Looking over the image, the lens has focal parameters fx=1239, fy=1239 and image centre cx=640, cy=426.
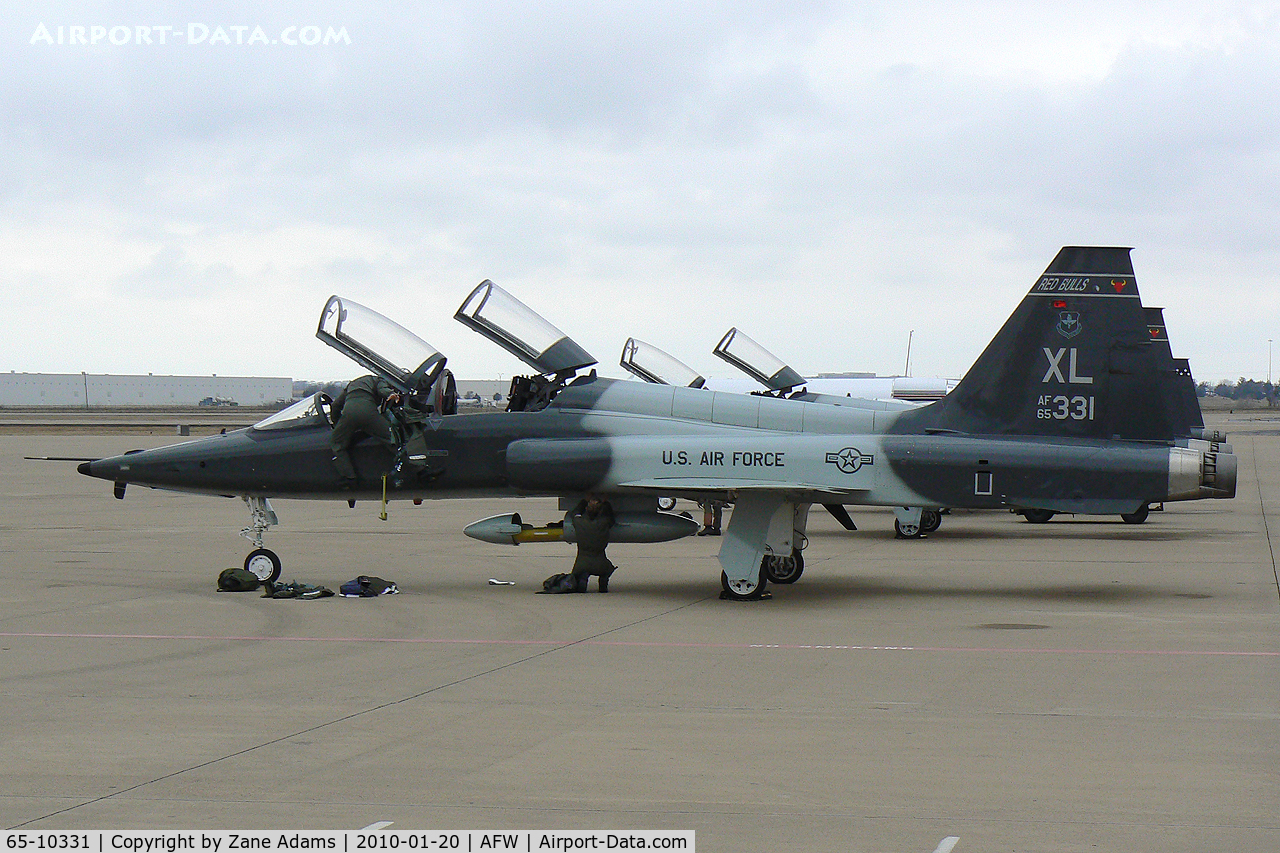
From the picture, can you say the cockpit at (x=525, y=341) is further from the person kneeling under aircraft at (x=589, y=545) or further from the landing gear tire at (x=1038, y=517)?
the landing gear tire at (x=1038, y=517)

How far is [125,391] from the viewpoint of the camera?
163m

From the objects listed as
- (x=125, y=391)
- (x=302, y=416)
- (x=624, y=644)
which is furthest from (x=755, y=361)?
(x=125, y=391)

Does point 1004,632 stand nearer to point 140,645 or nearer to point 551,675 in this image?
point 551,675

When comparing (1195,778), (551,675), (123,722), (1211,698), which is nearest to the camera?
(1195,778)

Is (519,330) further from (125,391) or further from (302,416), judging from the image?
(125,391)

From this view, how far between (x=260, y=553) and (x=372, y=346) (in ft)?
8.65

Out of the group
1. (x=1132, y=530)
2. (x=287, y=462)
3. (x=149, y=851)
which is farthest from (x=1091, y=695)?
(x=1132, y=530)

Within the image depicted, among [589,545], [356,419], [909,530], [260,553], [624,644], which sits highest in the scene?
[356,419]

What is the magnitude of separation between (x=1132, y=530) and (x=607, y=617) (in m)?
13.4

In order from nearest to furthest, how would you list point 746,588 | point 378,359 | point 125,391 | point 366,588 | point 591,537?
point 746,588, point 591,537, point 366,588, point 378,359, point 125,391

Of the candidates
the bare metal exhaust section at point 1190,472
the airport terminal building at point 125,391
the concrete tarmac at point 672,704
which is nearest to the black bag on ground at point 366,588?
the concrete tarmac at point 672,704

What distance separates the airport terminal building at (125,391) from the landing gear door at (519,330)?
148 metres

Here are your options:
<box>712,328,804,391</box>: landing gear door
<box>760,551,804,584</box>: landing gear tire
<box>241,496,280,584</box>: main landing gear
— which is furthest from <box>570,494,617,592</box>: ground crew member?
<box>712,328,804,391</box>: landing gear door

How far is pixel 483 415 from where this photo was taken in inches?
552
